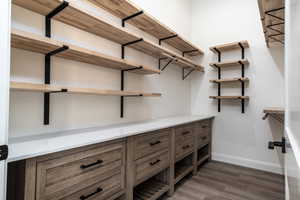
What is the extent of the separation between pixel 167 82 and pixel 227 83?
3.57ft

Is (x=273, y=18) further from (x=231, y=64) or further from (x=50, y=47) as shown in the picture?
(x=50, y=47)

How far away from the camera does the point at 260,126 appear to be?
8.92 ft

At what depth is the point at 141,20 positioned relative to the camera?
6.64 ft

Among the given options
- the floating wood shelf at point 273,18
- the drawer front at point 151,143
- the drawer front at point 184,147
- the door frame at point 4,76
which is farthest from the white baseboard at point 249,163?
the door frame at point 4,76

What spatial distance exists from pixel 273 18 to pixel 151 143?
1.77 meters

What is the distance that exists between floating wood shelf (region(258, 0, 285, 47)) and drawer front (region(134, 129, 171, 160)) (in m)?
1.47

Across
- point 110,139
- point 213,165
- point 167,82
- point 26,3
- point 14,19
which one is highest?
point 26,3

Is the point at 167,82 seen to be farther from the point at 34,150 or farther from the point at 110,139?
the point at 34,150

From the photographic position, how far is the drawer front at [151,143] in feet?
4.88

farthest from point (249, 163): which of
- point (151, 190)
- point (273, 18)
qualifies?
point (273, 18)

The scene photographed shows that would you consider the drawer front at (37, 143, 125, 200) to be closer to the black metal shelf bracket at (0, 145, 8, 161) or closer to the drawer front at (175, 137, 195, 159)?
the black metal shelf bracket at (0, 145, 8, 161)

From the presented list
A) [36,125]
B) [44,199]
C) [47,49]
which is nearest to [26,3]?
[47,49]

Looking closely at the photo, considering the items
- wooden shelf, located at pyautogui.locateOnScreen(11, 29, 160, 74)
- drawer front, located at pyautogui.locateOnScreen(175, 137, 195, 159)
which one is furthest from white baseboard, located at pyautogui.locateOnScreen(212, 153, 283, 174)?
wooden shelf, located at pyautogui.locateOnScreen(11, 29, 160, 74)

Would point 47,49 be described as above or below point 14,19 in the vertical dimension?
below
